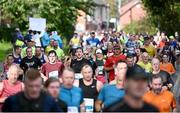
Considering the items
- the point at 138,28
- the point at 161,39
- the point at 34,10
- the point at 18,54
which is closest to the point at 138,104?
the point at 18,54

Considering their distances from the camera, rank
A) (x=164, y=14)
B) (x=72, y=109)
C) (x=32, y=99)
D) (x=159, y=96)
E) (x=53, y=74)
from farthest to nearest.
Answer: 1. (x=164, y=14)
2. (x=53, y=74)
3. (x=159, y=96)
4. (x=72, y=109)
5. (x=32, y=99)

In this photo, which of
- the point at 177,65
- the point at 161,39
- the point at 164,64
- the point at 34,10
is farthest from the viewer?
the point at 34,10

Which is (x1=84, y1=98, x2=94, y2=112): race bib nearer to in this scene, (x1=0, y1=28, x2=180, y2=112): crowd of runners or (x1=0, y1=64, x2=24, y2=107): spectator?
(x1=0, y1=28, x2=180, y2=112): crowd of runners

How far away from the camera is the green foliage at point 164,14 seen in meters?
40.2

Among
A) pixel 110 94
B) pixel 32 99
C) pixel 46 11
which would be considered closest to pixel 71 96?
pixel 110 94

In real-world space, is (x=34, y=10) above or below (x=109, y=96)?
above

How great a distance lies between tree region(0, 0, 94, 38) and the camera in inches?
1740

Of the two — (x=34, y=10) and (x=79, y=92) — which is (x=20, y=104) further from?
(x=34, y=10)

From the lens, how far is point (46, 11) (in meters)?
44.2

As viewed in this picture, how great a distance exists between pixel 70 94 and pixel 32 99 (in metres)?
2.22

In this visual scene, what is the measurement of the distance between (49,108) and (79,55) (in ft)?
30.6

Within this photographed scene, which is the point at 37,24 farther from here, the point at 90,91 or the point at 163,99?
the point at 163,99

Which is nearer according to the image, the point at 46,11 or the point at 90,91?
the point at 90,91

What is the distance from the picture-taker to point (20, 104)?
773 centimetres
